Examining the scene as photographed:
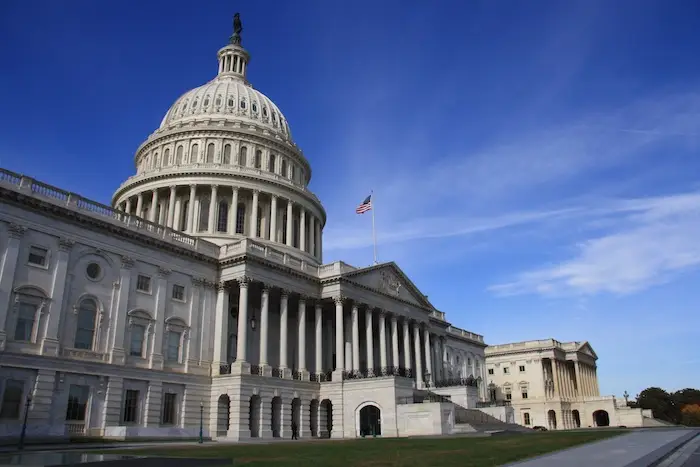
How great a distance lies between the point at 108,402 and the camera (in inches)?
1628

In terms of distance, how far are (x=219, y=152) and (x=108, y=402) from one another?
130ft

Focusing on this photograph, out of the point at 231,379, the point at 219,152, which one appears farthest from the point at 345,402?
the point at 219,152

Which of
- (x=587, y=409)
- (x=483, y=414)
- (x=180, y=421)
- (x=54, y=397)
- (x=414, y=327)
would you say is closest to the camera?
→ (x=54, y=397)

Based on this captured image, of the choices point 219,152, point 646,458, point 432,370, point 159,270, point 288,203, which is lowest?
point 646,458

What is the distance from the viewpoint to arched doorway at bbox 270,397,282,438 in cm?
5028

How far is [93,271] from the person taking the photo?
4334 centimetres

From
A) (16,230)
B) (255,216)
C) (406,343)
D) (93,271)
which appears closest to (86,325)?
(93,271)

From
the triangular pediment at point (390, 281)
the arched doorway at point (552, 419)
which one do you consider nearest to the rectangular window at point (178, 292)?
the triangular pediment at point (390, 281)

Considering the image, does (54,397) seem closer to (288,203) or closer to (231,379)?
(231,379)

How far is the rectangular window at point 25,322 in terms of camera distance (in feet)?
125

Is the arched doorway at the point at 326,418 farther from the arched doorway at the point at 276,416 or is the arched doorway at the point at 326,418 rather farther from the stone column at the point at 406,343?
the stone column at the point at 406,343

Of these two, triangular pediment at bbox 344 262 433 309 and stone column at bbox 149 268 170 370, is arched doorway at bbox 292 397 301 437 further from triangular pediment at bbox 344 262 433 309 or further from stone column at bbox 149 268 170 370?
triangular pediment at bbox 344 262 433 309

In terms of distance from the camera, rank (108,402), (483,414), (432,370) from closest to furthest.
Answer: (108,402)
(483,414)
(432,370)

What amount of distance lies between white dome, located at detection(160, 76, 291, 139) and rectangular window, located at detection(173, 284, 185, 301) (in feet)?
112
